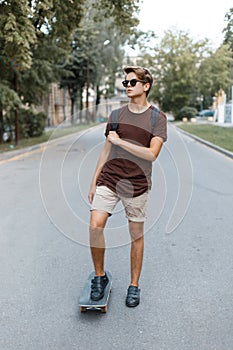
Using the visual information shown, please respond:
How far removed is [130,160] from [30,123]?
24305 millimetres

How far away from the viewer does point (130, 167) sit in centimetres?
350

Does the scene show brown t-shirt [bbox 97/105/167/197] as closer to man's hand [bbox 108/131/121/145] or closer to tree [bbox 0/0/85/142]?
man's hand [bbox 108/131/121/145]

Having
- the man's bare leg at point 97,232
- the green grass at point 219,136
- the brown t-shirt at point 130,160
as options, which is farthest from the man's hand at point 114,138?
the green grass at point 219,136

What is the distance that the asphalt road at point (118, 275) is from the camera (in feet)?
10.4

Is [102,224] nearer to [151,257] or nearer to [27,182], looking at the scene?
[151,257]

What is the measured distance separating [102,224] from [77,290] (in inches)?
34.2

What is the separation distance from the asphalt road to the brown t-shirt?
0.73m

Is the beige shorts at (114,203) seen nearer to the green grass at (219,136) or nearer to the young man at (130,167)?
the young man at (130,167)

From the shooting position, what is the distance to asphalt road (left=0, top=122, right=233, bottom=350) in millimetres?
3174

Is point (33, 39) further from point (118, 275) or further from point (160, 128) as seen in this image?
point (160, 128)

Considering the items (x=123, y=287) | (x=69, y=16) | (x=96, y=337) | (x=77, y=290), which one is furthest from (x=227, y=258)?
(x=69, y=16)

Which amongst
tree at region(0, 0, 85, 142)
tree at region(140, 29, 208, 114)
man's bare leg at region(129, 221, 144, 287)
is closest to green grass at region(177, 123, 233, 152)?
tree at region(0, 0, 85, 142)

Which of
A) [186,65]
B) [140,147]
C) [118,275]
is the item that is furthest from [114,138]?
[186,65]

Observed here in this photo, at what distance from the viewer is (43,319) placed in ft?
11.3
